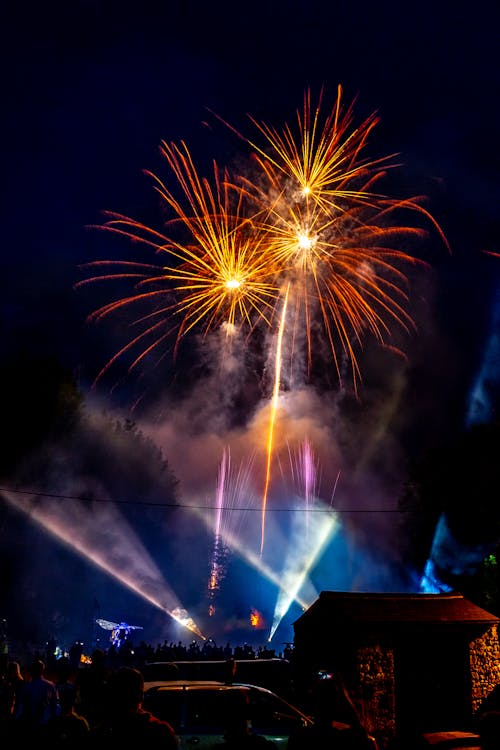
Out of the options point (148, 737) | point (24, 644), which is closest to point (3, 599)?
point (24, 644)

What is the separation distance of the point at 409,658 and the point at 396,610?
1.34 meters

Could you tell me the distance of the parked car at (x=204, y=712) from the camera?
7.97 m

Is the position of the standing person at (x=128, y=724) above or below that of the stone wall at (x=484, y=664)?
below

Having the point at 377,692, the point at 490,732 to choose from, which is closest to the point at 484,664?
the point at 377,692

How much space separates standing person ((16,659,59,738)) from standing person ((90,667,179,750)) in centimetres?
589

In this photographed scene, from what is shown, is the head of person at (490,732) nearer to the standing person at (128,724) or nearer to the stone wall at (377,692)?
the standing person at (128,724)

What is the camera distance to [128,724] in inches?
138

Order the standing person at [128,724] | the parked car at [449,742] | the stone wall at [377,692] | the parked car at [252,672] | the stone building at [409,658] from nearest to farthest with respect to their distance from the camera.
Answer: the standing person at [128,724], the parked car at [449,742], the stone wall at [377,692], the stone building at [409,658], the parked car at [252,672]

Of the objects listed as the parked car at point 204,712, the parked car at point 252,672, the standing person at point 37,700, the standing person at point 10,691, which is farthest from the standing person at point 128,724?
the parked car at point 252,672

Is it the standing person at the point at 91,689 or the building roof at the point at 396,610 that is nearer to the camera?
the standing person at the point at 91,689

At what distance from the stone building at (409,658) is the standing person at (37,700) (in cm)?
957

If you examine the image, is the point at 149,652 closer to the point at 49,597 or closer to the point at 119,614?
the point at 49,597

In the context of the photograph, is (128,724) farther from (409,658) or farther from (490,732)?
(409,658)

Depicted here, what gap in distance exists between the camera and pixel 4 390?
31.8 m
